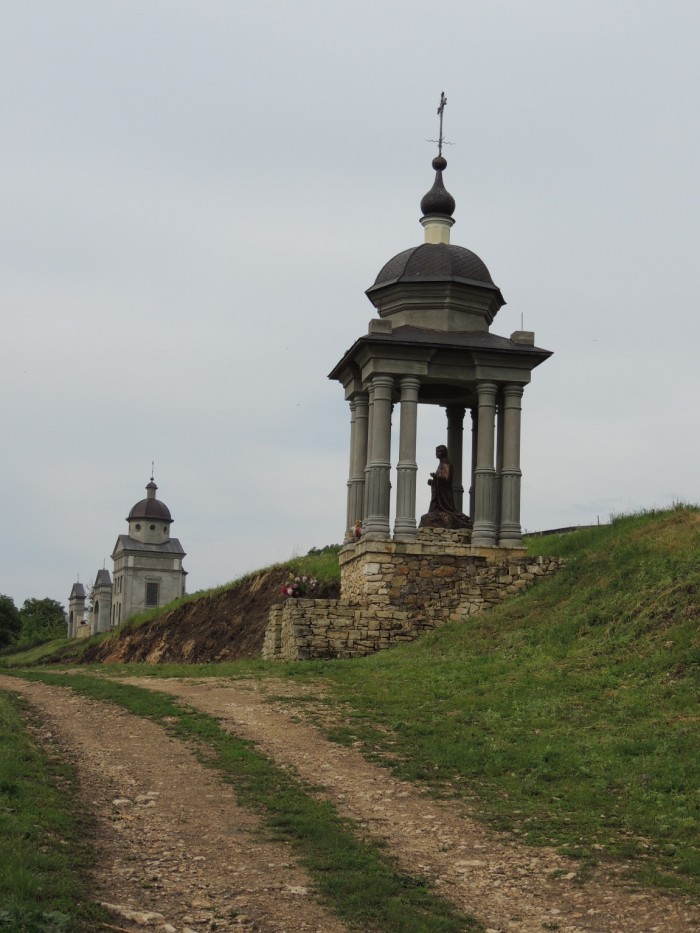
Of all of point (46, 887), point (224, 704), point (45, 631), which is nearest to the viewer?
point (46, 887)

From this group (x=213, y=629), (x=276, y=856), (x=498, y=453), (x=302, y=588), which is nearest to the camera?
(x=276, y=856)

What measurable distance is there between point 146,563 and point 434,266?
2231 inches

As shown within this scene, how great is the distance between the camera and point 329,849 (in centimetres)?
998

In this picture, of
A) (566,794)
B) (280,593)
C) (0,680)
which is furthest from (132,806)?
(280,593)

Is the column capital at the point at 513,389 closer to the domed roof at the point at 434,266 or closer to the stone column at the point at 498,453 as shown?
the stone column at the point at 498,453

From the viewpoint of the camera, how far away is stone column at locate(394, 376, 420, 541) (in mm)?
25672

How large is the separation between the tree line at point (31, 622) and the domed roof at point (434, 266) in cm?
4748

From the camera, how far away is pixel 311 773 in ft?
41.2

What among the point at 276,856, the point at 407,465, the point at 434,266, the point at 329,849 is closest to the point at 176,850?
the point at 276,856

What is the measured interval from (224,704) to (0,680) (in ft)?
15.2

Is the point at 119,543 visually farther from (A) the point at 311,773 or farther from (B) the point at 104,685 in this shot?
(A) the point at 311,773

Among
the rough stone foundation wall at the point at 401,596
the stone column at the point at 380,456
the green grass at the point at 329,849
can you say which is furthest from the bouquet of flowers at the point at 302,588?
the green grass at the point at 329,849

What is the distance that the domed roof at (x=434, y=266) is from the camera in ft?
88.2

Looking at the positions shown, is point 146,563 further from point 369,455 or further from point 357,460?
point 369,455
